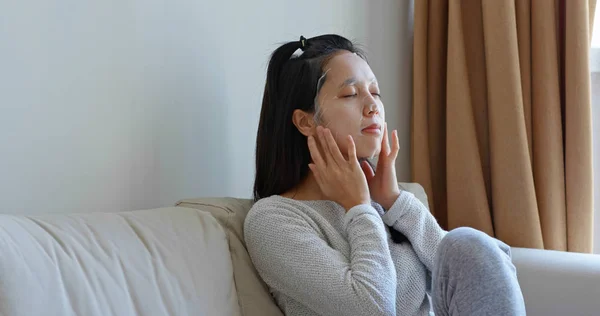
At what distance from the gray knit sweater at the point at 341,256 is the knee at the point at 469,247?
0.16 m

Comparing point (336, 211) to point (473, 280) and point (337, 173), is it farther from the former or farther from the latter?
point (473, 280)

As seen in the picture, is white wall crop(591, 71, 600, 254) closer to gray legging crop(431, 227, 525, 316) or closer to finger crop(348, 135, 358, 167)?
finger crop(348, 135, 358, 167)

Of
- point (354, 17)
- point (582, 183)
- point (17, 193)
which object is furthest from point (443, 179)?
point (17, 193)

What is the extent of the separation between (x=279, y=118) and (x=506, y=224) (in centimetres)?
88

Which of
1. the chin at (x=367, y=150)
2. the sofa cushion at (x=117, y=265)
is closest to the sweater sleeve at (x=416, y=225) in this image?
the chin at (x=367, y=150)

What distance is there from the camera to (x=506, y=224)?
194 centimetres

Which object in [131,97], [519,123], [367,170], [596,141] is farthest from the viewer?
[596,141]

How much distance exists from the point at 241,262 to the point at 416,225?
37 centimetres

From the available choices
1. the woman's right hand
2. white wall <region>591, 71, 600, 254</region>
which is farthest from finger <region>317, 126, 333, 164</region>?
white wall <region>591, 71, 600, 254</region>

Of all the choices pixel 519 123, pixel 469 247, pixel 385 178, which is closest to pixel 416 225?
pixel 385 178

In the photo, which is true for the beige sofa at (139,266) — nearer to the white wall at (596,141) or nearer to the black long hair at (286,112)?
the black long hair at (286,112)

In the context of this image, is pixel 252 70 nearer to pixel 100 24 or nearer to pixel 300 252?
pixel 100 24

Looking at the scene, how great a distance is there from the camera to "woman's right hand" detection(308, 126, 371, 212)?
132 cm

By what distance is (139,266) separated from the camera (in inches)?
39.2
